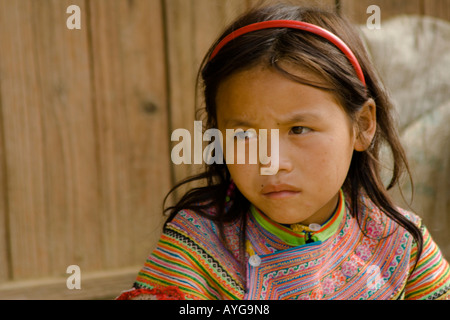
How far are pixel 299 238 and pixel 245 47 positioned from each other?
1.86ft

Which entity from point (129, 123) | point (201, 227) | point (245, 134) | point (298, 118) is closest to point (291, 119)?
point (298, 118)

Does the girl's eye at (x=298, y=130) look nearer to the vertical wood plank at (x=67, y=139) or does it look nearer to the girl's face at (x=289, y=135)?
the girl's face at (x=289, y=135)

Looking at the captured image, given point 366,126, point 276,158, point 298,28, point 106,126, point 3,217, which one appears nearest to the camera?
point 276,158

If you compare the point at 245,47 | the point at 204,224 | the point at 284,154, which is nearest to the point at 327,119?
the point at 284,154

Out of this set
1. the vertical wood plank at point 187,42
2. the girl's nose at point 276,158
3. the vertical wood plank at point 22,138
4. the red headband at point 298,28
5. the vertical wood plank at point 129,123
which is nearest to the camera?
the girl's nose at point 276,158

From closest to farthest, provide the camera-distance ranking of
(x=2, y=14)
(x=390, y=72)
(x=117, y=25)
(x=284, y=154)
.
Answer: (x=284, y=154) < (x=2, y=14) < (x=117, y=25) < (x=390, y=72)

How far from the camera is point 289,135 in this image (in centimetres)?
156

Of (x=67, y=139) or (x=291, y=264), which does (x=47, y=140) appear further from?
(x=291, y=264)

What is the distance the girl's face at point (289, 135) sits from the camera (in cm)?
155

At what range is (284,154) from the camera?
60.9 inches

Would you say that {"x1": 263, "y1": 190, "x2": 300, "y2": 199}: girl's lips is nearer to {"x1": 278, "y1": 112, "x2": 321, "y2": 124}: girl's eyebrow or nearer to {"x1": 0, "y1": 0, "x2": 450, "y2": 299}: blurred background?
{"x1": 278, "y1": 112, "x2": 321, "y2": 124}: girl's eyebrow

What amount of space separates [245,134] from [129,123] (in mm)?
1071

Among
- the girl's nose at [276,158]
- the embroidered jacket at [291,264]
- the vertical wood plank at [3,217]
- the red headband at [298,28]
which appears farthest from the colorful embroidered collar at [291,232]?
the vertical wood plank at [3,217]

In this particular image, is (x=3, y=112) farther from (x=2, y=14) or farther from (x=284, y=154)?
(x=284, y=154)
